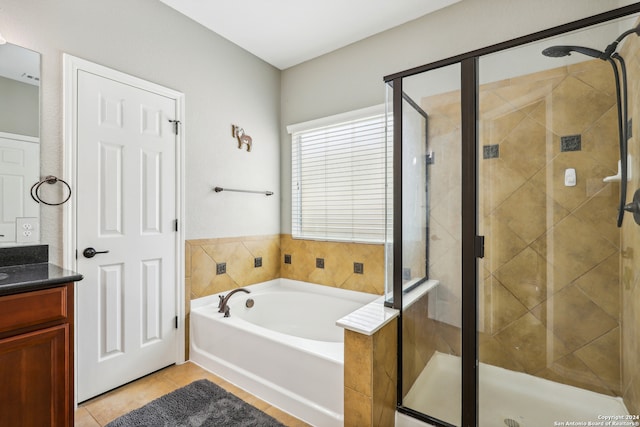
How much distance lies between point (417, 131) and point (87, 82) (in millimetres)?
2005

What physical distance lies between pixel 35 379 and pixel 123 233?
3.07 ft

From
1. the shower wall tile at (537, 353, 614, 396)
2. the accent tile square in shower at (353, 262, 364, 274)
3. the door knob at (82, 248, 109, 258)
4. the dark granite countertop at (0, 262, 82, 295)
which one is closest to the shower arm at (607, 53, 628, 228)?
the shower wall tile at (537, 353, 614, 396)

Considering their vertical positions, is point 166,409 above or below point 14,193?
below

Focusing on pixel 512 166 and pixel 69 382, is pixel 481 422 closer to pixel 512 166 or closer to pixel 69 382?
pixel 512 166

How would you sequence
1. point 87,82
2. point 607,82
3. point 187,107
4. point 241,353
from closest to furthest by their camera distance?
point 607,82 < point 87,82 < point 241,353 < point 187,107

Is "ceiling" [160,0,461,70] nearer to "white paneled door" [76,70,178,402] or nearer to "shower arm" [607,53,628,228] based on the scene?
"white paneled door" [76,70,178,402]

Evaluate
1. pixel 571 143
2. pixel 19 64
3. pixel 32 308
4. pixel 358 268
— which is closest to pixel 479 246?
pixel 571 143

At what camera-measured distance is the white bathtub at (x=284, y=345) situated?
1.66m

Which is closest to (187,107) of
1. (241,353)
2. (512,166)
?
(241,353)

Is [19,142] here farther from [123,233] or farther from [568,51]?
[568,51]

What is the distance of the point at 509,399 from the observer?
56.5 inches

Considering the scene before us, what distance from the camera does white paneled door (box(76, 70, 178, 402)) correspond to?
6.06ft

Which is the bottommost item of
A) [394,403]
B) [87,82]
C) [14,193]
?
[394,403]

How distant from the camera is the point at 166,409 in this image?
178cm
